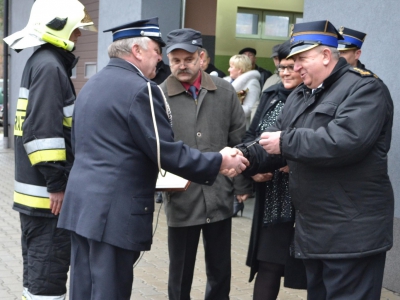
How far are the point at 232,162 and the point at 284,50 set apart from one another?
1.01m

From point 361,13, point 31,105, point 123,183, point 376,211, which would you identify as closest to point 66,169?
point 31,105

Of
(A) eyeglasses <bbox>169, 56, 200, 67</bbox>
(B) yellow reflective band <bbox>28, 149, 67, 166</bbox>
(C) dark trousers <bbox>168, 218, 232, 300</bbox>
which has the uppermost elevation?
(A) eyeglasses <bbox>169, 56, 200, 67</bbox>

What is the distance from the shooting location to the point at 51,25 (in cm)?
428

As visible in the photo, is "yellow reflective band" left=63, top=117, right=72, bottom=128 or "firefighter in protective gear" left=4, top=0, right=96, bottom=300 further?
"yellow reflective band" left=63, top=117, right=72, bottom=128

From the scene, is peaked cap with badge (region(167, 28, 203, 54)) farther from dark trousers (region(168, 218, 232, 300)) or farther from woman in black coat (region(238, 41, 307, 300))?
dark trousers (region(168, 218, 232, 300))

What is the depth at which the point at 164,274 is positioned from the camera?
627 centimetres

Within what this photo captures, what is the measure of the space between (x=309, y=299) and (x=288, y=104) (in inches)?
46.3

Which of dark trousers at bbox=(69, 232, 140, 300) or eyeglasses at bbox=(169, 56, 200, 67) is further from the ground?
eyeglasses at bbox=(169, 56, 200, 67)

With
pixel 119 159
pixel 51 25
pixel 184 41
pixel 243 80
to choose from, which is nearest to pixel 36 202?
pixel 119 159

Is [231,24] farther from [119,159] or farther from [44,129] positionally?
[119,159]

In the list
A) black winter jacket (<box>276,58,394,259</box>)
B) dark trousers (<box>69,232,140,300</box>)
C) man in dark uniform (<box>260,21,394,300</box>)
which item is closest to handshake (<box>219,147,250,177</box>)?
man in dark uniform (<box>260,21,394,300</box>)

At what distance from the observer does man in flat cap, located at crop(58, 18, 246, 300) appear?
354 centimetres

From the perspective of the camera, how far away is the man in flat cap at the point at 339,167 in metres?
3.51

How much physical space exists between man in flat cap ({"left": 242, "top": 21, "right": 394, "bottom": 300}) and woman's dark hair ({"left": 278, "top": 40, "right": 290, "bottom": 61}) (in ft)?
2.22
